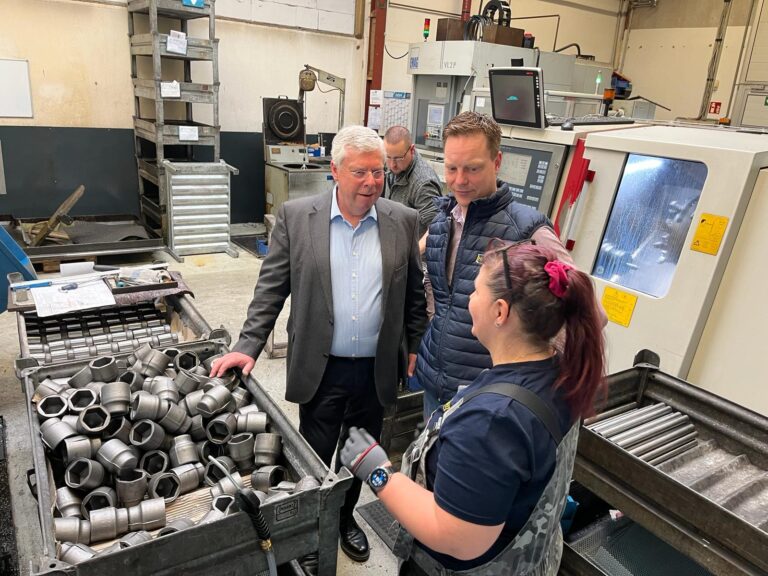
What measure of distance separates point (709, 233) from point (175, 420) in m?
1.90

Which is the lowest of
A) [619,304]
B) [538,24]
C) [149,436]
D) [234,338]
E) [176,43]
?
[234,338]

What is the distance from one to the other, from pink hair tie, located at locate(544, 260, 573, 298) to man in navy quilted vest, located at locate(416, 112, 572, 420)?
2.21 ft

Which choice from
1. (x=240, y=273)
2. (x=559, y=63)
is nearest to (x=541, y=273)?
(x=240, y=273)

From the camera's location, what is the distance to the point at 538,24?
6910 millimetres

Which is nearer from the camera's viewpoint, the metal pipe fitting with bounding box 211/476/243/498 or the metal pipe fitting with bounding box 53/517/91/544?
the metal pipe fitting with bounding box 53/517/91/544

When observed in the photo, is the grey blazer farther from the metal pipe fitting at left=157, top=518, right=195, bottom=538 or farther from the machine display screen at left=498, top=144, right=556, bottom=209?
the machine display screen at left=498, top=144, right=556, bottom=209

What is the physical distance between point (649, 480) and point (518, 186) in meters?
1.75

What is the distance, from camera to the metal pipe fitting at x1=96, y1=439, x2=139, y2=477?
4.55 ft

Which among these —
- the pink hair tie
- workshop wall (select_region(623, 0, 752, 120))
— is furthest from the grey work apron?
workshop wall (select_region(623, 0, 752, 120))

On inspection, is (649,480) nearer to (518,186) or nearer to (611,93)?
(518,186)

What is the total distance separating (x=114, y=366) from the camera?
172 centimetres

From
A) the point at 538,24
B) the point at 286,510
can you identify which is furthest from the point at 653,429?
the point at 538,24

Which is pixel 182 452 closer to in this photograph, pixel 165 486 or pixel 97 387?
pixel 165 486

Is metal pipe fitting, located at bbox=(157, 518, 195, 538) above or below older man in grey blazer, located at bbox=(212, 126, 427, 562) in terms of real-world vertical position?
below
